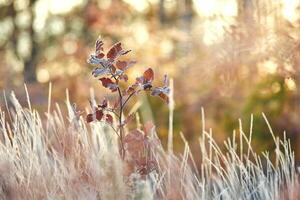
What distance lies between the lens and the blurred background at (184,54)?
4688mm

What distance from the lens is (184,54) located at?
37.1 feet

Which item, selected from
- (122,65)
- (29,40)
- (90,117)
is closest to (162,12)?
(29,40)

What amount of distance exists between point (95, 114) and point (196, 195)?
58 cm

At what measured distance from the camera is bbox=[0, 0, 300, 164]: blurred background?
4688 millimetres

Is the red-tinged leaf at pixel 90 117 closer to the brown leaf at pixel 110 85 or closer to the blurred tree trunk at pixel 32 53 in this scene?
the brown leaf at pixel 110 85

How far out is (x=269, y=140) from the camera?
324 inches

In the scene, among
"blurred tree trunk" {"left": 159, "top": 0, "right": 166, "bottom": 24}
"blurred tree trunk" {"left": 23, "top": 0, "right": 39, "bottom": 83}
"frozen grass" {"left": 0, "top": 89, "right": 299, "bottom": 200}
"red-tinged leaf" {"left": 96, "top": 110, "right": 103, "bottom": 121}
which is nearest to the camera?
"frozen grass" {"left": 0, "top": 89, "right": 299, "bottom": 200}

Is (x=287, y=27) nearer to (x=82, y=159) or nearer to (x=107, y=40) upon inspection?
(x=82, y=159)

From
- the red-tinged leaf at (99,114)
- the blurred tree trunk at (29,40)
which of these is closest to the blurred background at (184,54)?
the blurred tree trunk at (29,40)

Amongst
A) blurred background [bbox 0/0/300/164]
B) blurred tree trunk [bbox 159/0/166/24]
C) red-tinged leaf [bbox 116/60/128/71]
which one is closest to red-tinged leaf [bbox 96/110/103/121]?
red-tinged leaf [bbox 116/60/128/71]

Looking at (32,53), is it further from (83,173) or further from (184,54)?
(83,173)

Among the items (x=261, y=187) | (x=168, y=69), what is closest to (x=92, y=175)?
(x=261, y=187)

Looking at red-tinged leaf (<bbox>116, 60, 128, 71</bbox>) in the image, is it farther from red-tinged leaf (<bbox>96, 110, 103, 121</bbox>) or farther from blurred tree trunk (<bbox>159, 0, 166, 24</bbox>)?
blurred tree trunk (<bbox>159, 0, 166, 24</bbox>)

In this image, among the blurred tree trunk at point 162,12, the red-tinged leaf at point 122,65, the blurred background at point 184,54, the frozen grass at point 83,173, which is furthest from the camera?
the blurred tree trunk at point 162,12
